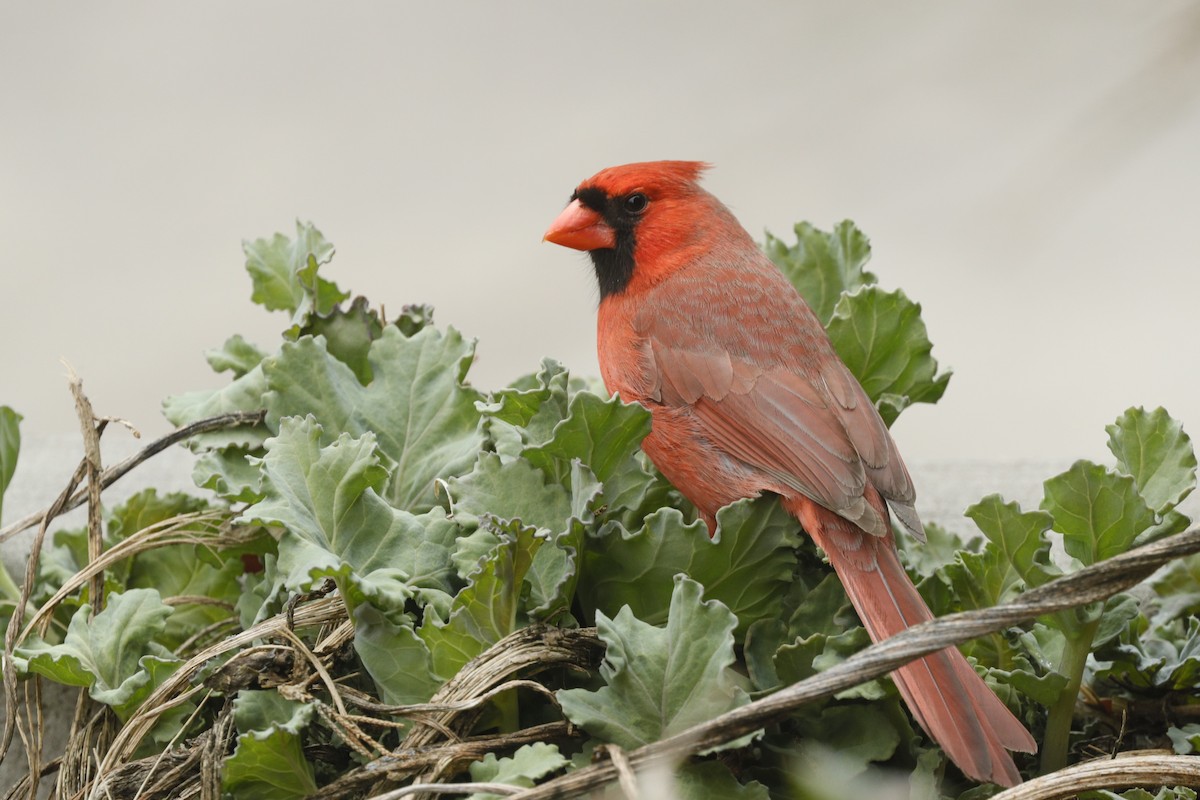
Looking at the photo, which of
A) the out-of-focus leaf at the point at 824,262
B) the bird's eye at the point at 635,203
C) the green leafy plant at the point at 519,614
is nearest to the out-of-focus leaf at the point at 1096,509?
the green leafy plant at the point at 519,614

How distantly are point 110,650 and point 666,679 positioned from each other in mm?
691

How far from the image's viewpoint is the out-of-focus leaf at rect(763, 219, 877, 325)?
5.86 feet

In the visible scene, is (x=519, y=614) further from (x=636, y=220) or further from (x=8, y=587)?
(x=8, y=587)

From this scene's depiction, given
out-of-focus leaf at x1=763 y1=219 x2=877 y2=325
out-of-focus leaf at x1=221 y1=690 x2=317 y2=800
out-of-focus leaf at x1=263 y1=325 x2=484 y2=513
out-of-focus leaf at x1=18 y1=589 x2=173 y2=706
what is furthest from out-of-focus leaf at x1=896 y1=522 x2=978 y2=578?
out-of-focus leaf at x1=18 y1=589 x2=173 y2=706

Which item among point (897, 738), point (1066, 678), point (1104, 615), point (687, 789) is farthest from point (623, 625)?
point (1104, 615)

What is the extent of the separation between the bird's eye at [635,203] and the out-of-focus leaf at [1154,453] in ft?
2.51

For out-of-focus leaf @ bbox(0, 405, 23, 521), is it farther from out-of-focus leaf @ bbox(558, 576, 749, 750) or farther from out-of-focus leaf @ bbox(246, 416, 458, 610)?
out-of-focus leaf @ bbox(558, 576, 749, 750)

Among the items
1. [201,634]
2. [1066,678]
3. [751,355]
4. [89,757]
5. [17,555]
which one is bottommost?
[1066,678]

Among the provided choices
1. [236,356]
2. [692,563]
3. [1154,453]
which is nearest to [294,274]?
[236,356]

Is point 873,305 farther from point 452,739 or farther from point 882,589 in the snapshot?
point 452,739

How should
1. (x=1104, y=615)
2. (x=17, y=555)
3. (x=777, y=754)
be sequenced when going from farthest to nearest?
(x=17, y=555) → (x=1104, y=615) → (x=777, y=754)

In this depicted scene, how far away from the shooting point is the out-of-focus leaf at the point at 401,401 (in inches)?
61.7

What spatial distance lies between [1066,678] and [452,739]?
66cm

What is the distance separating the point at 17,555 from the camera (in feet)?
6.60
